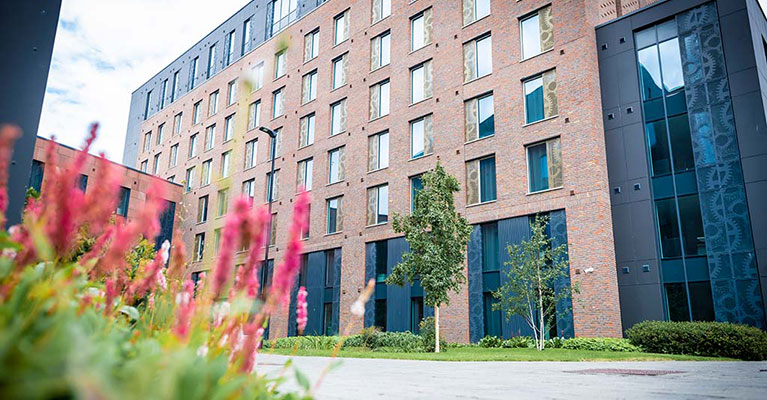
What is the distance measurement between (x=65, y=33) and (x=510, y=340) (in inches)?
830

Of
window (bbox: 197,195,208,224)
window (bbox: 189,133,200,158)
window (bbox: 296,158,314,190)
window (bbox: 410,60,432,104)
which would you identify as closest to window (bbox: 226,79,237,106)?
window (bbox: 189,133,200,158)

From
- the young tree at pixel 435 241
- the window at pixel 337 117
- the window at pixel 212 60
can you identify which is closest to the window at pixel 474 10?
the window at pixel 337 117

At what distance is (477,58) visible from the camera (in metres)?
26.3

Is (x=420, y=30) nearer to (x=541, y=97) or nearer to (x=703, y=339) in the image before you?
(x=541, y=97)

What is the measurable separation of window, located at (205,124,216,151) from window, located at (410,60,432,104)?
65.3 feet

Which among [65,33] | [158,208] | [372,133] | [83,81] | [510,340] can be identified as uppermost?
[372,133]

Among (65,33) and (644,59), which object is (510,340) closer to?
(644,59)

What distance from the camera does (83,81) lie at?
64.2 inches

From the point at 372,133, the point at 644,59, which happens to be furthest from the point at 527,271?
the point at 372,133

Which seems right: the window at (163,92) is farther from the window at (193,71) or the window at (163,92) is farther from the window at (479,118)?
the window at (479,118)

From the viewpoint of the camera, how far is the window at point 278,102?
36.7 meters

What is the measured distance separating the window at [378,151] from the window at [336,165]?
2361 mm

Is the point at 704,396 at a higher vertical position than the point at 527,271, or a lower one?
lower

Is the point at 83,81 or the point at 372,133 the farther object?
the point at 372,133
